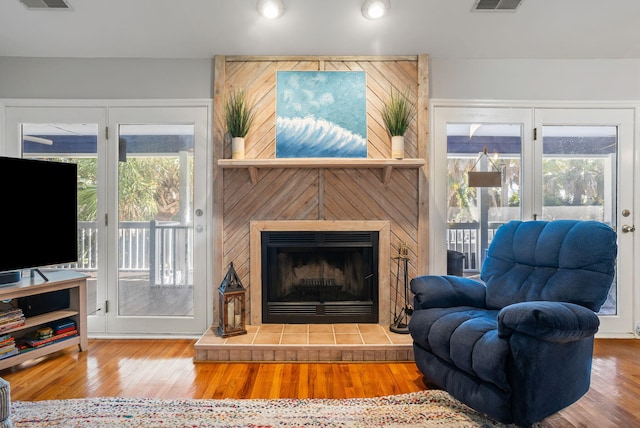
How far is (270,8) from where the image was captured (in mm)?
2627

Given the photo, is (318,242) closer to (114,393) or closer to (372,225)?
(372,225)

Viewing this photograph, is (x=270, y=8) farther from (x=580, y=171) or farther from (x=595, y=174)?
(x=595, y=174)

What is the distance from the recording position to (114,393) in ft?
7.17

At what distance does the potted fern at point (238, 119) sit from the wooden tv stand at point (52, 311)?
5.07ft

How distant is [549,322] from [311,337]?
5.46 ft

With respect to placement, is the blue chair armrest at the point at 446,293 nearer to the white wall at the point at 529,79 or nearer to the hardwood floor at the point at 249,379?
the hardwood floor at the point at 249,379

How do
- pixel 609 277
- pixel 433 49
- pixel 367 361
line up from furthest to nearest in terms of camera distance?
pixel 433 49, pixel 367 361, pixel 609 277

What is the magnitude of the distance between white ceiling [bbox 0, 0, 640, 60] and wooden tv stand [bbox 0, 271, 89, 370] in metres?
1.86

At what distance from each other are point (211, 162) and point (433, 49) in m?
2.08

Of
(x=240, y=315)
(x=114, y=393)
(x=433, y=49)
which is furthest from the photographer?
(x=433, y=49)

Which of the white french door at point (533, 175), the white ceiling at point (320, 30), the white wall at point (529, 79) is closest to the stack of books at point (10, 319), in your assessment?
the white ceiling at point (320, 30)

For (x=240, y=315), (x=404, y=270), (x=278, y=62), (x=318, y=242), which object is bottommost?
(x=240, y=315)

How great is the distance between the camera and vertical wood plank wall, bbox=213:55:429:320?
3.10m

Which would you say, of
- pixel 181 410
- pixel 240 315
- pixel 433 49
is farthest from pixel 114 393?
pixel 433 49
